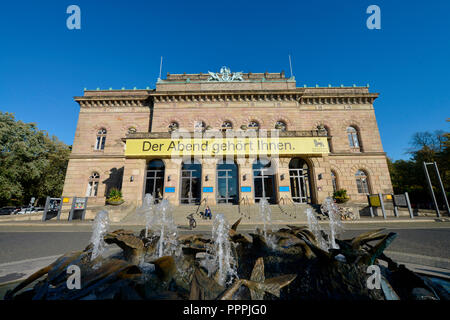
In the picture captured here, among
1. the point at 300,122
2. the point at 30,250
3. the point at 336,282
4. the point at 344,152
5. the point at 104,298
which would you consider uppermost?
the point at 300,122

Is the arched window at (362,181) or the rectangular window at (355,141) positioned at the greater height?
the rectangular window at (355,141)

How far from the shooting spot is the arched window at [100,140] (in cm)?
2097

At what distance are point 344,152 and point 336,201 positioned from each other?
25.9ft

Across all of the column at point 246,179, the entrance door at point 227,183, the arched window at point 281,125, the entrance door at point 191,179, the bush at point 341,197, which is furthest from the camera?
the arched window at point 281,125

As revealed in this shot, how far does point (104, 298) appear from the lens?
127 centimetres

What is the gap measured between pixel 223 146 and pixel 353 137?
15773 mm

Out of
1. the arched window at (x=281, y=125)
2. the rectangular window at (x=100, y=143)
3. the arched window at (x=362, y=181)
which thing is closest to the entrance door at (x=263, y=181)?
the arched window at (x=281, y=125)

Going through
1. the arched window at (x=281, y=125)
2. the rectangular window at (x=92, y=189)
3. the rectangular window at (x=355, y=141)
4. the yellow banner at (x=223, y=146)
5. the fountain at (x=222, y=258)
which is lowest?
the fountain at (x=222, y=258)

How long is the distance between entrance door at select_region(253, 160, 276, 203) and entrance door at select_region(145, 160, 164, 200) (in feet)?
28.9

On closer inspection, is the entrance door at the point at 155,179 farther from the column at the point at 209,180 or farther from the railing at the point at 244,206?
the railing at the point at 244,206

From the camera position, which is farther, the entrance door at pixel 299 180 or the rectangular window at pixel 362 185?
the rectangular window at pixel 362 185

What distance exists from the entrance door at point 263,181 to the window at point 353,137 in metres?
11.4
